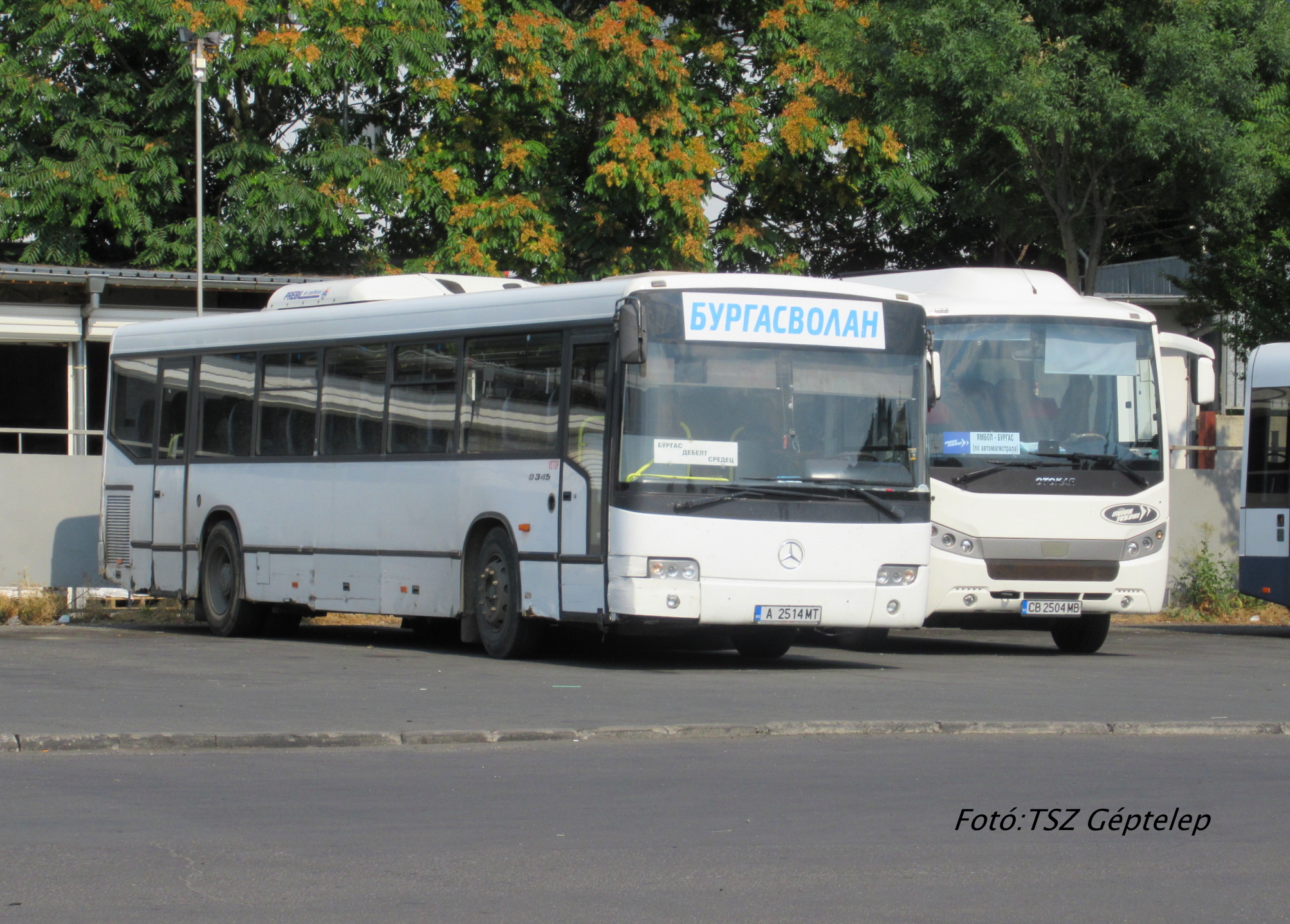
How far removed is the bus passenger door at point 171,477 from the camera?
1952 cm

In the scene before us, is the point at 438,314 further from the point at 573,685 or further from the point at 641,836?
the point at 641,836

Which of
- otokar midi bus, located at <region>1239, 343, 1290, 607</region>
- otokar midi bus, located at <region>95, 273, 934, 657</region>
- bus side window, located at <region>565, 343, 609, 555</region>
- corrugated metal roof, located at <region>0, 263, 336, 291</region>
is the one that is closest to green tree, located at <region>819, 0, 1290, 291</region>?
otokar midi bus, located at <region>1239, 343, 1290, 607</region>

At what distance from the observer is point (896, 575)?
14.4 meters

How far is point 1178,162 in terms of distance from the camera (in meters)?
26.6

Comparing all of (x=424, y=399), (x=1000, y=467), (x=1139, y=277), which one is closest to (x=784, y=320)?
(x=1000, y=467)

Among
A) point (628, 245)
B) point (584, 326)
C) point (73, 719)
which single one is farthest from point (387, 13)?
point (73, 719)

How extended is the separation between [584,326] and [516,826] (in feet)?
23.8

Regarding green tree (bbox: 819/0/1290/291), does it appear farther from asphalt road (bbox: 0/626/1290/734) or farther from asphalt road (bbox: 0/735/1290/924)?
asphalt road (bbox: 0/735/1290/924)

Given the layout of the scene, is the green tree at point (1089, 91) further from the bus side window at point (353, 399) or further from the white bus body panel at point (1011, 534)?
the bus side window at point (353, 399)

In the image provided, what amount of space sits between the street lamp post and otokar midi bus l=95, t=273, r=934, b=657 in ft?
36.8

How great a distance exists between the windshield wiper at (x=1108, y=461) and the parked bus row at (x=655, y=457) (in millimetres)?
36

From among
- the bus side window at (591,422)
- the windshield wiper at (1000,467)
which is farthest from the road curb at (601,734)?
the windshield wiper at (1000,467)

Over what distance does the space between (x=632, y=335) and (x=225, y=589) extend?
22.8 ft

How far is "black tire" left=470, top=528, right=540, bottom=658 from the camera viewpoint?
1502cm
